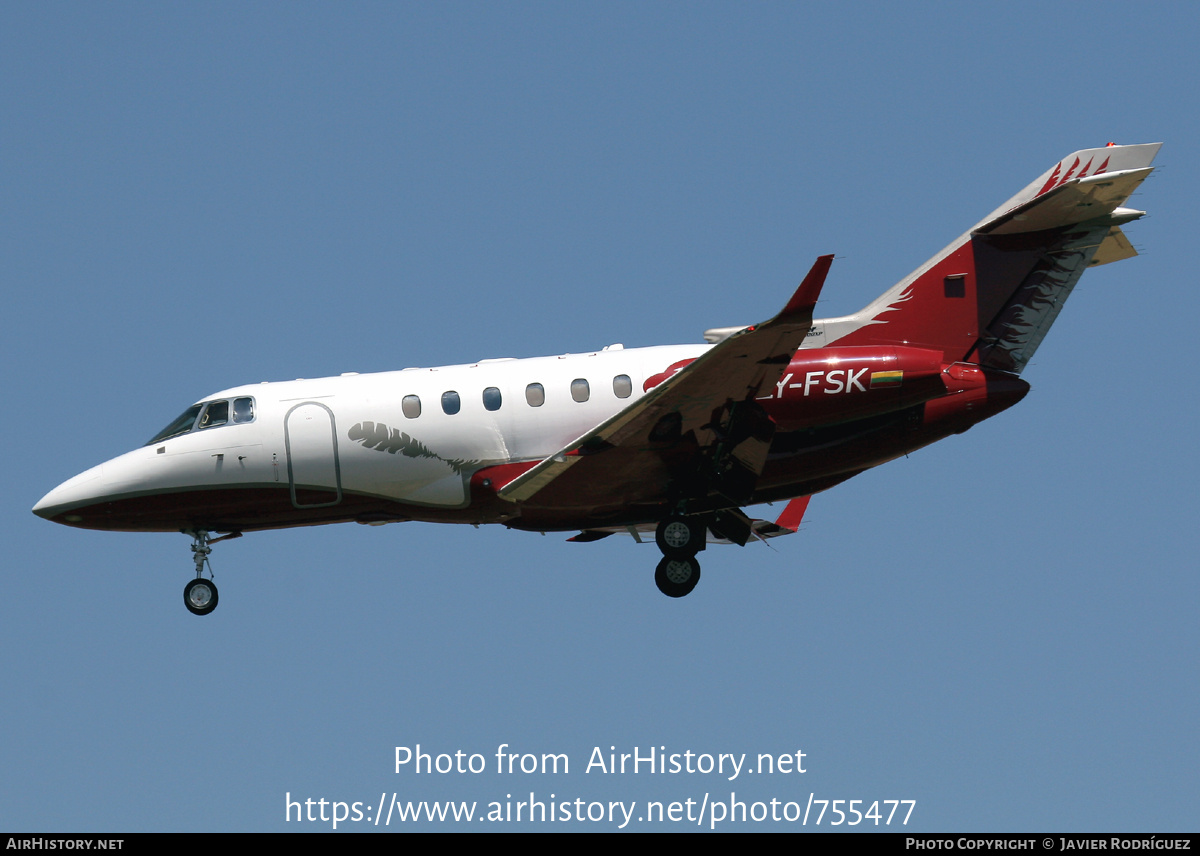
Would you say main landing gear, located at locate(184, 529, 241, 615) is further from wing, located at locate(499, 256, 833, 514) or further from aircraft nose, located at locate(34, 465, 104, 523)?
wing, located at locate(499, 256, 833, 514)

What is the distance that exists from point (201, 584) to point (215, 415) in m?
3.23

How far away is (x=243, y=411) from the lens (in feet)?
98.0

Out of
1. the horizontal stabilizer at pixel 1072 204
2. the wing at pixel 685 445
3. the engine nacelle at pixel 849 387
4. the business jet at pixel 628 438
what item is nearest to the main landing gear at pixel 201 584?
the business jet at pixel 628 438

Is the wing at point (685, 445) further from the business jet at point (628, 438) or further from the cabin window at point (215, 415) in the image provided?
the cabin window at point (215, 415)

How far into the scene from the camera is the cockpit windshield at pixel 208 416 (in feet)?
97.9

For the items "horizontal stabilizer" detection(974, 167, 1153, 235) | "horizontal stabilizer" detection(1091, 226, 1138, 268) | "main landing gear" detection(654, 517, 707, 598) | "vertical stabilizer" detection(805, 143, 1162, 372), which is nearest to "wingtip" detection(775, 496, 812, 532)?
"main landing gear" detection(654, 517, 707, 598)

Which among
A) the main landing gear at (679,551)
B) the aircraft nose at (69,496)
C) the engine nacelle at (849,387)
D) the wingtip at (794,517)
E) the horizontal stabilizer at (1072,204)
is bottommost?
the main landing gear at (679,551)

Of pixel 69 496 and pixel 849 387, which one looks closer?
pixel 849 387

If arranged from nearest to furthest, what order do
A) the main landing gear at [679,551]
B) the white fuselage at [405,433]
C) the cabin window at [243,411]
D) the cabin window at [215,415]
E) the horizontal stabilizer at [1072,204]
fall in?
the horizontal stabilizer at [1072,204] → the white fuselage at [405,433] → the main landing gear at [679,551] → the cabin window at [243,411] → the cabin window at [215,415]

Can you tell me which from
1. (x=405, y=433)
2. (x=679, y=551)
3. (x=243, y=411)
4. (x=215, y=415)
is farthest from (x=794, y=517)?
(x=215, y=415)

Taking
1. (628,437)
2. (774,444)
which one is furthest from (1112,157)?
(628,437)

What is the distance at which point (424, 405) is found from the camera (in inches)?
1157

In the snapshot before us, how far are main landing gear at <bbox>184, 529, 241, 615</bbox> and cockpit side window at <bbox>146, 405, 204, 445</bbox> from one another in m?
1.88

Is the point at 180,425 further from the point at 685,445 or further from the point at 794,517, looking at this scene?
the point at 794,517
